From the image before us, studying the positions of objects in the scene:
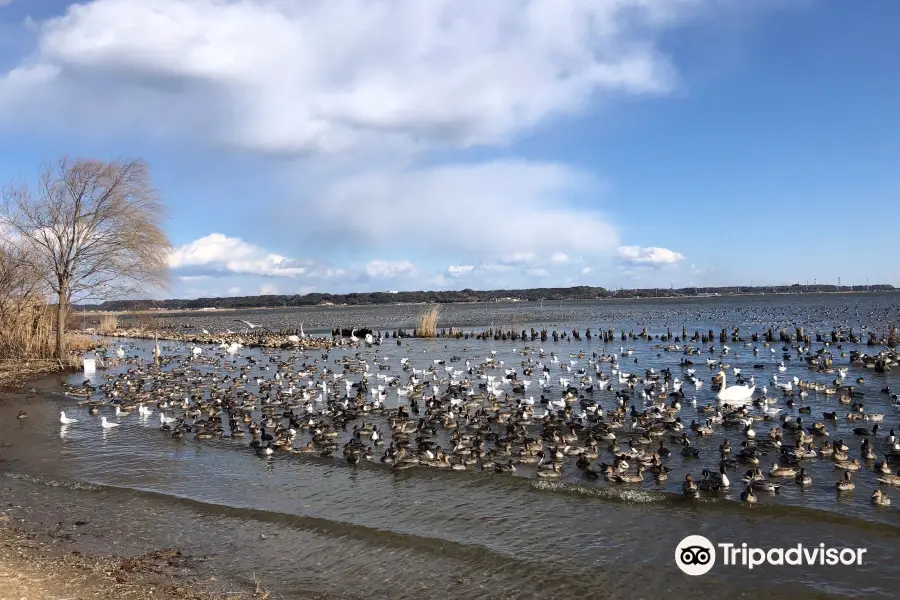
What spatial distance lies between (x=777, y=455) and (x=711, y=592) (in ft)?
25.6

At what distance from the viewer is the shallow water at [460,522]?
9516 mm

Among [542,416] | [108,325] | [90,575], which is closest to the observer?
[90,575]

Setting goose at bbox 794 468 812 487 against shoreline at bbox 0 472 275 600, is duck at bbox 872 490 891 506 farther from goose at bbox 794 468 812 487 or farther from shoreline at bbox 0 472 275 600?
shoreline at bbox 0 472 275 600

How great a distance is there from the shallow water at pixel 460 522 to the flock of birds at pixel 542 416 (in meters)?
0.45

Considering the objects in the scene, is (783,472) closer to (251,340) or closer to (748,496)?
(748,496)

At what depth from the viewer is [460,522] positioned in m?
11.8

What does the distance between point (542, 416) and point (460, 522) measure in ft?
30.6

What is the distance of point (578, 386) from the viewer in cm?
2706

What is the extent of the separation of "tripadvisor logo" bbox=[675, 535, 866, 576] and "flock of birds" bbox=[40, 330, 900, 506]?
2.10m

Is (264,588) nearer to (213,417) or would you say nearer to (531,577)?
(531,577)

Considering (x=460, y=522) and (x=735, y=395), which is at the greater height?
(x=735, y=395)

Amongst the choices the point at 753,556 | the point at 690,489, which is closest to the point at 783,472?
the point at 690,489

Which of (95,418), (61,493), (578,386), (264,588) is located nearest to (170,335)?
(95,418)

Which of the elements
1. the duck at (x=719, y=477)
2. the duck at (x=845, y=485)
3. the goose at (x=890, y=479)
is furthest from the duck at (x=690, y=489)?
the goose at (x=890, y=479)
